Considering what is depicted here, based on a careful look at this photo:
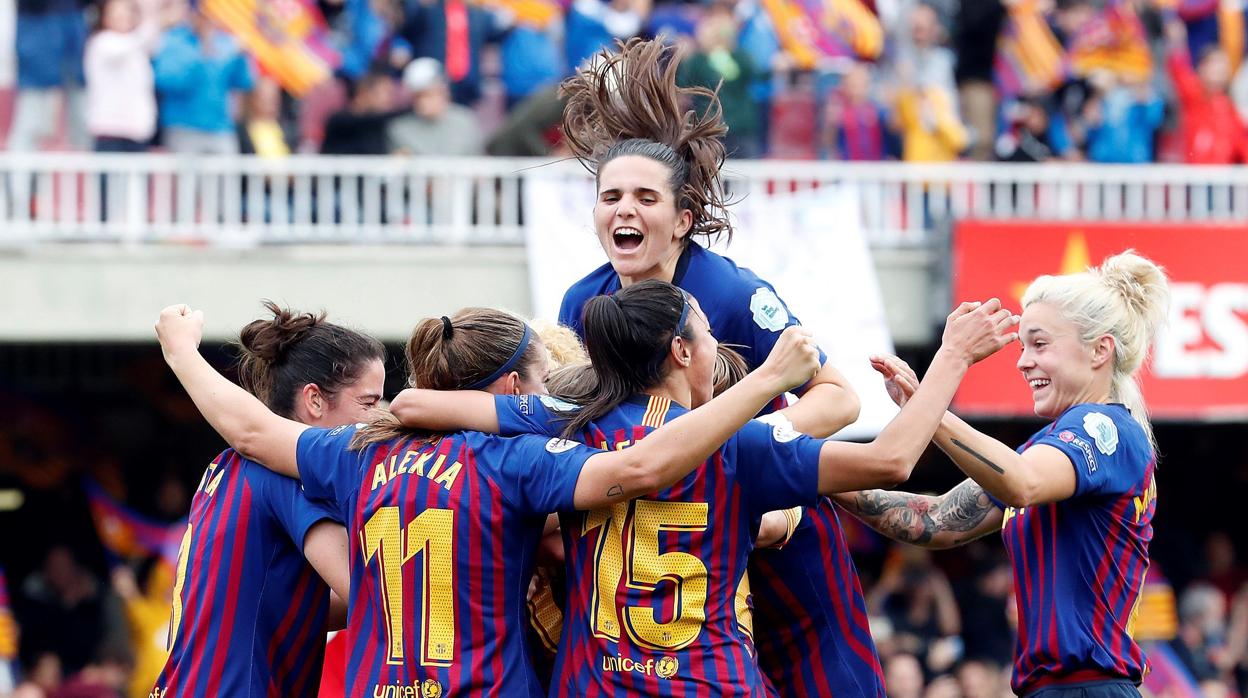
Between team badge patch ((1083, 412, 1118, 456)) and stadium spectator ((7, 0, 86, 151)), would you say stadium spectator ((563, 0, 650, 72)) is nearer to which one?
stadium spectator ((7, 0, 86, 151))

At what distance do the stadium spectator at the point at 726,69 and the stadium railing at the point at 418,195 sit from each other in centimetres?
28

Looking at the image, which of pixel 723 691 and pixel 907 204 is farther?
pixel 907 204

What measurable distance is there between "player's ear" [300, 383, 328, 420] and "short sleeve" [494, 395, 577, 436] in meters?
0.71

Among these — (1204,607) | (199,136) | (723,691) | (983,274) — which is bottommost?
(1204,607)

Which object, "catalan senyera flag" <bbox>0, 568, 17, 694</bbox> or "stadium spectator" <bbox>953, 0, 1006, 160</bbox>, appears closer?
"catalan senyera flag" <bbox>0, 568, 17, 694</bbox>

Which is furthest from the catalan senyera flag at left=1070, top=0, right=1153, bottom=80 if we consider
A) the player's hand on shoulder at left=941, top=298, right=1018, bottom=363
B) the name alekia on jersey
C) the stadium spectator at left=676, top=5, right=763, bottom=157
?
the name alekia on jersey

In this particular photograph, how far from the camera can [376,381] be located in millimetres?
5207

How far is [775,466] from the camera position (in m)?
4.44

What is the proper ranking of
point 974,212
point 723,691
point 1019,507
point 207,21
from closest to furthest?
point 723,691
point 1019,507
point 207,21
point 974,212

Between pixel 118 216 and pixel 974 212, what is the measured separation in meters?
5.80

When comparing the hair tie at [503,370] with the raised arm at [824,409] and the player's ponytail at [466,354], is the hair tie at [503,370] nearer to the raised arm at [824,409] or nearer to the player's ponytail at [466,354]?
the player's ponytail at [466,354]

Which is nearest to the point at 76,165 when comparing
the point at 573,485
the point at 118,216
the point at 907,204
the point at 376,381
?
the point at 118,216

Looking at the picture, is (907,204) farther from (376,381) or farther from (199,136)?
(376,381)

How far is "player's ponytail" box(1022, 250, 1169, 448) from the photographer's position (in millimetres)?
5121
